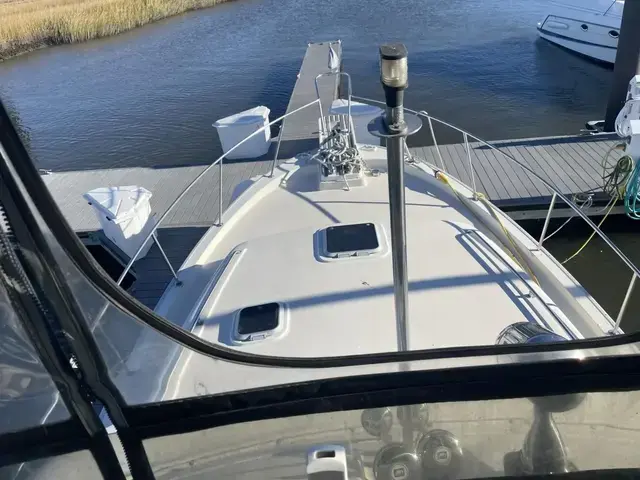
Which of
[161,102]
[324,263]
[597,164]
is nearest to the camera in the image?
[324,263]

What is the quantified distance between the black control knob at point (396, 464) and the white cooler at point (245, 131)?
683cm

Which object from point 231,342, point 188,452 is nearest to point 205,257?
point 231,342

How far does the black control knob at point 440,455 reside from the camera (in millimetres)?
1331

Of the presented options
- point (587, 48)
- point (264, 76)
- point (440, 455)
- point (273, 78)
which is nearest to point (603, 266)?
point (440, 455)

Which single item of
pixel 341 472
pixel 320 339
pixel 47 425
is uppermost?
pixel 47 425

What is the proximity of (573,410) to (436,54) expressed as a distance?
45.9 ft

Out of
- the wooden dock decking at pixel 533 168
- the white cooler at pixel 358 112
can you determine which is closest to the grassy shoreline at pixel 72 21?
the white cooler at pixel 358 112

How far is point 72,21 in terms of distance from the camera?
1881 centimetres

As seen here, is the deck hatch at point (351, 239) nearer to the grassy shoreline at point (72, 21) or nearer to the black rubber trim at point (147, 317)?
the black rubber trim at point (147, 317)

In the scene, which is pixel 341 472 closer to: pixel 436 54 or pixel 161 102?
pixel 161 102

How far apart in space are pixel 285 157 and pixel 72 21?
15.0 metres

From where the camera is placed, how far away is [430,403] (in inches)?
50.0

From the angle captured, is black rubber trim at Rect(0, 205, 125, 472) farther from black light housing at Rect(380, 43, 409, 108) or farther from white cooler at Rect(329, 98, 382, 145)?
white cooler at Rect(329, 98, 382, 145)

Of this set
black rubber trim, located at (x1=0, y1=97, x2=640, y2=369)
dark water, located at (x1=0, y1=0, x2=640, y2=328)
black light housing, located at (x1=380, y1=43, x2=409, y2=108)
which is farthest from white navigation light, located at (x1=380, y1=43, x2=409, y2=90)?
dark water, located at (x1=0, y1=0, x2=640, y2=328)
